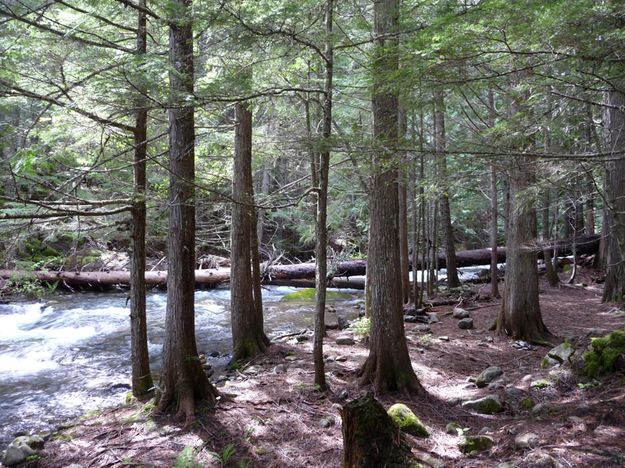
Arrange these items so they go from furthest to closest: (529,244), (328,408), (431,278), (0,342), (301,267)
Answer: (301,267)
(431,278)
(0,342)
(529,244)
(328,408)

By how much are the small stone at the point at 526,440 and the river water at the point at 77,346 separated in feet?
20.1

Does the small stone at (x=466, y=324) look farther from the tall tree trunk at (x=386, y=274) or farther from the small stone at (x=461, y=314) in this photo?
the tall tree trunk at (x=386, y=274)

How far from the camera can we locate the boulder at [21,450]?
17.5 ft

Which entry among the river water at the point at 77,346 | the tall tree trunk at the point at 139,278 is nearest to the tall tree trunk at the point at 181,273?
the tall tree trunk at the point at 139,278

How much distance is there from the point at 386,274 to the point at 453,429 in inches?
88.9

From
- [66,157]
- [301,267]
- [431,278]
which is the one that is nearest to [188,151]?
[66,157]

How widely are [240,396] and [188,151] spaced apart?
139 inches

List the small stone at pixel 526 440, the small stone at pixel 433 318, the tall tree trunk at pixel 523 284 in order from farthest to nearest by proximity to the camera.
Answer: the small stone at pixel 433 318, the tall tree trunk at pixel 523 284, the small stone at pixel 526 440

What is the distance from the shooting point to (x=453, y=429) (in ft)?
17.8

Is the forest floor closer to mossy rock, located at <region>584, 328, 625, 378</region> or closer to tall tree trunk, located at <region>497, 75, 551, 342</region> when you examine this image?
mossy rock, located at <region>584, 328, 625, 378</region>

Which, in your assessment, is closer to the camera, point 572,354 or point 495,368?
point 572,354

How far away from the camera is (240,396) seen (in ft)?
22.3

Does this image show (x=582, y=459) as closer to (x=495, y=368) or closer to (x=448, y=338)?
(x=495, y=368)

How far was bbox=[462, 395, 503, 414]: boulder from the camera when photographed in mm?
5859
